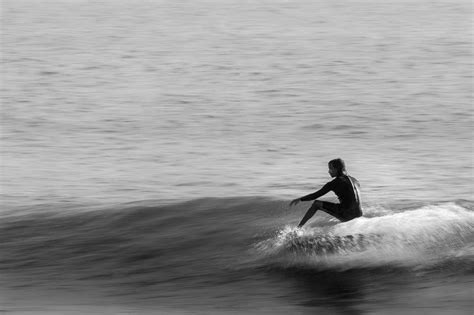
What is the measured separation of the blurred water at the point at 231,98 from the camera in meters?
29.7

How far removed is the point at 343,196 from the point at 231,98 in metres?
28.5

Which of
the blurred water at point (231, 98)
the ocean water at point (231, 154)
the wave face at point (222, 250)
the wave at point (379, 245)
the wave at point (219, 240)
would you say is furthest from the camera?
the blurred water at point (231, 98)

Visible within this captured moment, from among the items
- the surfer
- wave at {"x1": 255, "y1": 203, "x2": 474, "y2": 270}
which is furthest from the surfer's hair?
wave at {"x1": 255, "y1": 203, "x2": 474, "y2": 270}

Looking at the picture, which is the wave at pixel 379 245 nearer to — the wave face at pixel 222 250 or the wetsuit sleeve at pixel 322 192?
the wave face at pixel 222 250

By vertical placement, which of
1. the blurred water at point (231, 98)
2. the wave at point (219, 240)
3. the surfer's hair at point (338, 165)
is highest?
the surfer's hair at point (338, 165)

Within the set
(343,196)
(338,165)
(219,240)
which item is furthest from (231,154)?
(338,165)

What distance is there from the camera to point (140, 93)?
46.4m

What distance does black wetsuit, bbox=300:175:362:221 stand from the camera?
54.1 ft

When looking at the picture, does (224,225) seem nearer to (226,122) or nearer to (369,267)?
(369,267)

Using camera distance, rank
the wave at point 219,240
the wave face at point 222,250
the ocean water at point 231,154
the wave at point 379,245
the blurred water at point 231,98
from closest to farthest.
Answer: the ocean water at point 231,154 → the wave face at point 222,250 → the wave at point 379,245 → the wave at point 219,240 → the blurred water at point 231,98

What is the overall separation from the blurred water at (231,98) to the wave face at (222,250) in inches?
209

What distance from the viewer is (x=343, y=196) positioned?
655 inches

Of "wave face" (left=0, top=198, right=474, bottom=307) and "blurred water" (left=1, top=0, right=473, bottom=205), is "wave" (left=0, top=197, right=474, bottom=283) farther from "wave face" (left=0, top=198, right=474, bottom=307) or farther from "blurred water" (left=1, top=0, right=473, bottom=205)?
"blurred water" (left=1, top=0, right=473, bottom=205)

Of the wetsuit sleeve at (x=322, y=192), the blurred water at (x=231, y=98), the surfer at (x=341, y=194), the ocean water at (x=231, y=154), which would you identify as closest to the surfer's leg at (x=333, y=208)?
the surfer at (x=341, y=194)
